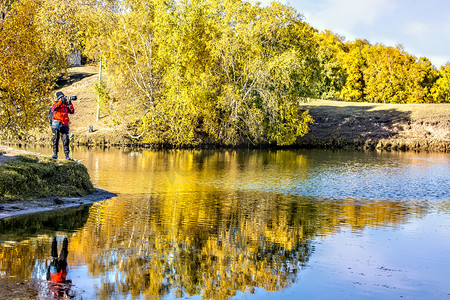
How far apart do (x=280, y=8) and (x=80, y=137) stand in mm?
20103

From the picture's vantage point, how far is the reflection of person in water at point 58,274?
26.7 ft

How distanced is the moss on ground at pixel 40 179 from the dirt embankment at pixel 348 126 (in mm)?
25967

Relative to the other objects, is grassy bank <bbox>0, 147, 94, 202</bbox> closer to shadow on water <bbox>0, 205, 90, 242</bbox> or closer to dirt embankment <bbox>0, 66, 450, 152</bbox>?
shadow on water <bbox>0, 205, 90, 242</bbox>

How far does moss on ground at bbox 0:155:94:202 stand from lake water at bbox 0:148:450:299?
1.32 meters

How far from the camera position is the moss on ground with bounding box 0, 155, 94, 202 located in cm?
1536

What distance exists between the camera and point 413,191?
22094 millimetres

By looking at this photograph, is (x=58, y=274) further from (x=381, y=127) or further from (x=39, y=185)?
(x=381, y=127)

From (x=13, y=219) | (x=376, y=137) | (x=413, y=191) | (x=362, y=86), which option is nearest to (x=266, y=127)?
(x=376, y=137)

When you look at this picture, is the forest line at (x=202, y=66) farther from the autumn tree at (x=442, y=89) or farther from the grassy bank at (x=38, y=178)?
the autumn tree at (x=442, y=89)

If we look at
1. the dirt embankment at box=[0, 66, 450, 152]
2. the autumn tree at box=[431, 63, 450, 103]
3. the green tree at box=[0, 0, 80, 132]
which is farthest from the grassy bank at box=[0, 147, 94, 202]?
the autumn tree at box=[431, 63, 450, 103]

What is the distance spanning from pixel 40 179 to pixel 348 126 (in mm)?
45562

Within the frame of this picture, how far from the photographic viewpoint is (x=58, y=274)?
9023mm

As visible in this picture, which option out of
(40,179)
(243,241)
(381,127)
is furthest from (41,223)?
(381,127)

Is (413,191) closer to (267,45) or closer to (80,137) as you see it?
(267,45)
